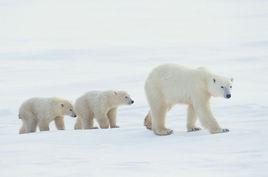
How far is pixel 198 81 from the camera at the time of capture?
30.1 ft

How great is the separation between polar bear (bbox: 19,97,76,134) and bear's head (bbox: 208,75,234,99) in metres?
3.88

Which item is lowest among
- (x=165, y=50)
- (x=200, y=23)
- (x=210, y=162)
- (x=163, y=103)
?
(x=210, y=162)

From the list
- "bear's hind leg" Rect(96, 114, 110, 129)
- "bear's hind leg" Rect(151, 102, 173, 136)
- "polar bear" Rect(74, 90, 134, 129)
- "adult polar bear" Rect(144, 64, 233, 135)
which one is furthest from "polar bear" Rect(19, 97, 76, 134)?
"bear's hind leg" Rect(151, 102, 173, 136)

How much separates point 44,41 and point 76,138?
82.0 feet

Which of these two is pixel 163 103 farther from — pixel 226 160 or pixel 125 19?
pixel 125 19

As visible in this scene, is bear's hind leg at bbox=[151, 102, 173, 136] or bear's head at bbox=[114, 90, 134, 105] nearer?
bear's hind leg at bbox=[151, 102, 173, 136]

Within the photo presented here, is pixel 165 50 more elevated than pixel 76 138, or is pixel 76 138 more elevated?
pixel 165 50

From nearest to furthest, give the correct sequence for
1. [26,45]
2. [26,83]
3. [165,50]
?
1. [26,83]
2. [165,50]
3. [26,45]

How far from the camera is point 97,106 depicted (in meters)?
12.0

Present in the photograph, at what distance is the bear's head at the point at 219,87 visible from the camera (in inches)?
356

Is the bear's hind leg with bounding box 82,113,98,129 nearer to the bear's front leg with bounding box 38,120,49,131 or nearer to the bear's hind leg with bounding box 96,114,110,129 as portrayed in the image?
the bear's hind leg with bounding box 96,114,110,129

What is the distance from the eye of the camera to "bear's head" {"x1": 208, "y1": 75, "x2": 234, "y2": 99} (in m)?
9.05

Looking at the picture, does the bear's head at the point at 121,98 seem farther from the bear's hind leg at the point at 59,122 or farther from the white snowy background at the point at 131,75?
the bear's hind leg at the point at 59,122

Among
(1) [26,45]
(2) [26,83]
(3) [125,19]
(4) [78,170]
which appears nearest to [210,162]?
(4) [78,170]
